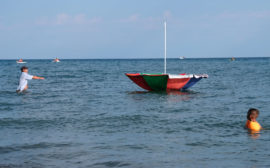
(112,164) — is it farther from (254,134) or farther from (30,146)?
(254,134)

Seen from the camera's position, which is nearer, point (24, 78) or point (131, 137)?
point (131, 137)

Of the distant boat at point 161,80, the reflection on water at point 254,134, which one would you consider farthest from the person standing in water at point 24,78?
the reflection on water at point 254,134

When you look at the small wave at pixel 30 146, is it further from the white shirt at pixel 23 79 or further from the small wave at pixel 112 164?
the white shirt at pixel 23 79

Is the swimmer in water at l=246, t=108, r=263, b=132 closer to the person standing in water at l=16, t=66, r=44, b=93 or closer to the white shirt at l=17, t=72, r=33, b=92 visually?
the person standing in water at l=16, t=66, r=44, b=93

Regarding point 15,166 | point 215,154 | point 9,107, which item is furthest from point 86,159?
point 9,107

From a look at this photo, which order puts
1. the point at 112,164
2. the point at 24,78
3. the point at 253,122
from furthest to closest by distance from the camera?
the point at 24,78 → the point at 253,122 → the point at 112,164

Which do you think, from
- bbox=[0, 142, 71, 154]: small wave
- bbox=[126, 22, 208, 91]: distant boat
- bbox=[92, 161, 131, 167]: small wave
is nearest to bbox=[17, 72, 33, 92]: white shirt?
bbox=[126, 22, 208, 91]: distant boat

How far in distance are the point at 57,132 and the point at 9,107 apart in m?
5.75

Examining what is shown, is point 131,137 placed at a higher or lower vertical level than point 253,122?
lower

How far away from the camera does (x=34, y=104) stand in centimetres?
1564

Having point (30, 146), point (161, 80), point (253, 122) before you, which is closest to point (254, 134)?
point (253, 122)

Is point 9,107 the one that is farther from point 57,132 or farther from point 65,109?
point 57,132

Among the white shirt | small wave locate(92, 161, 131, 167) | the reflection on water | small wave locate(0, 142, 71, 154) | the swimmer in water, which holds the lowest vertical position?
small wave locate(92, 161, 131, 167)

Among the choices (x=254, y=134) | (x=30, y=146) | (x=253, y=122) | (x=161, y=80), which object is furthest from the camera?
(x=161, y=80)
